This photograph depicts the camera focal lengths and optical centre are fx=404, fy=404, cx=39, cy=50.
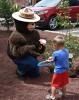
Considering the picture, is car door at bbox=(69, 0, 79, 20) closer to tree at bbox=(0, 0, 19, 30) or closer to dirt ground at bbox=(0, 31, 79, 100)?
tree at bbox=(0, 0, 19, 30)

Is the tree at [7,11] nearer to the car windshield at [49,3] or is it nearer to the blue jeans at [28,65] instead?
the car windshield at [49,3]

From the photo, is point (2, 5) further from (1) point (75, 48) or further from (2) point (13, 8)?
(1) point (75, 48)

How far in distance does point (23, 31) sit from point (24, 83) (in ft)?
3.47

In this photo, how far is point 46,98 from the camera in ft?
22.8

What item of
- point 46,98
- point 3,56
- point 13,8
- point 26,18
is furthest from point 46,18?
point 46,98

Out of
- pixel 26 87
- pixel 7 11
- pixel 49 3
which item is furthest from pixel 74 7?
pixel 26 87

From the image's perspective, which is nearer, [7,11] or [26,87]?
[26,87]

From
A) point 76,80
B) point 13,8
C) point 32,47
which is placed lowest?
point 13,8

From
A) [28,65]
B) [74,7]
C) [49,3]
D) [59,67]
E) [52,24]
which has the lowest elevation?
[52,24]

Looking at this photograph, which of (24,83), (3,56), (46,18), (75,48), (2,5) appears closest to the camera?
(24,83)

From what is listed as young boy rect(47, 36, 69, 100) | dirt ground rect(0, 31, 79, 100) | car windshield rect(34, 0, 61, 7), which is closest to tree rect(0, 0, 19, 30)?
car windshield rect(34, 0, 61, 7)

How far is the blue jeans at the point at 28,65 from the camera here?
8.19m

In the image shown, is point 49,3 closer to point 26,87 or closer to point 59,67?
point 26,87

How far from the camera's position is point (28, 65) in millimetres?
8219
